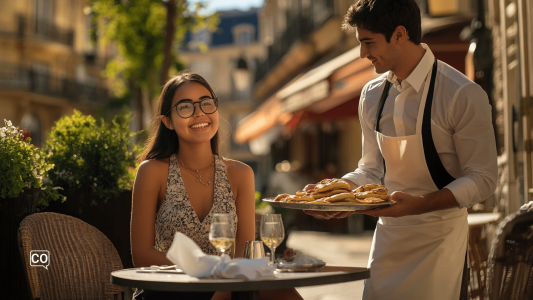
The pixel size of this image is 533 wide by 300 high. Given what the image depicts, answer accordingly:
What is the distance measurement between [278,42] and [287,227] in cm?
2059

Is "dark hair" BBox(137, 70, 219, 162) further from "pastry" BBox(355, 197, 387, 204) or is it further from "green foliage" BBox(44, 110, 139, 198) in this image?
"pastry" BBox(355, 197, 387, 204)

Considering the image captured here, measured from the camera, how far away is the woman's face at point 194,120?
11.7ft

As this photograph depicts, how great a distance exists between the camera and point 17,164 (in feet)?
Result: 12.7

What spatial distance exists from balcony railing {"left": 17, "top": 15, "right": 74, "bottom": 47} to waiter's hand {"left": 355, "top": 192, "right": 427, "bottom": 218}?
3631cm

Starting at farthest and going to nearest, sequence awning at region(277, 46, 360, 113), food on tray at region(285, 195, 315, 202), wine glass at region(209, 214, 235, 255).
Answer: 1. awning at region(277, 46, 360, 113)
2. food on tray at region(285, 195, 315, 202)
3. wine glass at region(209, 214, 235, 255)

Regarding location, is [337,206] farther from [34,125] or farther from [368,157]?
[34,125]

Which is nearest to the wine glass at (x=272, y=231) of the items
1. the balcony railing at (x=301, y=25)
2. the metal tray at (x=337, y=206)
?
the metal tray at (x=337, y=206)

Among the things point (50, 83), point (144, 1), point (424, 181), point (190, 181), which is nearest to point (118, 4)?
point (144, 1)

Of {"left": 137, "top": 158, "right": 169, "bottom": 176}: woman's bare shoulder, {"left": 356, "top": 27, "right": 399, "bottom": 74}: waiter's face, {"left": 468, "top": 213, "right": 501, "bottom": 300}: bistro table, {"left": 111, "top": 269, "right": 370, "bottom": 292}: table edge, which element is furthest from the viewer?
{"left": 468, "top": 213, "right": 501, "bottom": 300}: bistro table

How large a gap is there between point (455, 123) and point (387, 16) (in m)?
0.59

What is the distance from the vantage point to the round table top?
238cm

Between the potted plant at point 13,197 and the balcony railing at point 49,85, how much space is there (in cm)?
3267

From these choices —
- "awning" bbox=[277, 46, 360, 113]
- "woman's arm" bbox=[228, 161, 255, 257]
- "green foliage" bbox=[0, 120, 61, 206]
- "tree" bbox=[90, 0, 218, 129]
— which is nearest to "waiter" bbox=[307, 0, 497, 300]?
"woman's arm" bbox=[228, 161, 255, 257]

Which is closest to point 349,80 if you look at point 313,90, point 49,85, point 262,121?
point 313,90
